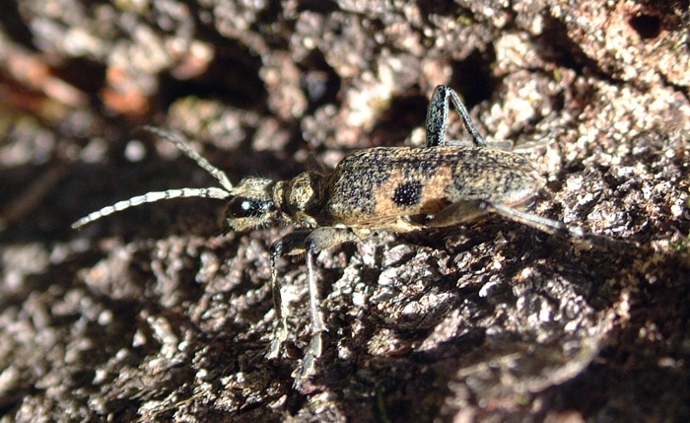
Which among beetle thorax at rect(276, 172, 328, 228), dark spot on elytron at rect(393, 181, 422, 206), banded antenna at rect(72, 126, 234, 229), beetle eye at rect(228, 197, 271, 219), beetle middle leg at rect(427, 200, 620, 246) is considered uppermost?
banded antenna at rect(72, 126, 234, 229)

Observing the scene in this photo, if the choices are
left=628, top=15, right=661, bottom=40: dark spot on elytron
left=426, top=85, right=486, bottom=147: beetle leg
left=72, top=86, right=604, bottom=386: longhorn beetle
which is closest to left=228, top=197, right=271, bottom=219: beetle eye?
left=72, top=86, right=604, bottom=386: longhorn beetle

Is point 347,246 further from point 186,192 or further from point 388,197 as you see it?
point 186,192

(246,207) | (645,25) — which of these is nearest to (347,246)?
(246,207)

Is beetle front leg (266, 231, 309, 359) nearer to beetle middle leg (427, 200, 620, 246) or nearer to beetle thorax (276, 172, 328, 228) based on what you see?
beetle thorax (276, 172, 328, 228)

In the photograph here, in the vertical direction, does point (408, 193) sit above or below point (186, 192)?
below

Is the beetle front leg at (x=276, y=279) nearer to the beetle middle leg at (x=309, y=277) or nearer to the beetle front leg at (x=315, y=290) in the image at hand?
the beetle middle leg at (x=309, y=277)

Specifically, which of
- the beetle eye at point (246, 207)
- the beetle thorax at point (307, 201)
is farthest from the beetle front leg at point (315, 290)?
the beetle eye at point (246, 207)
